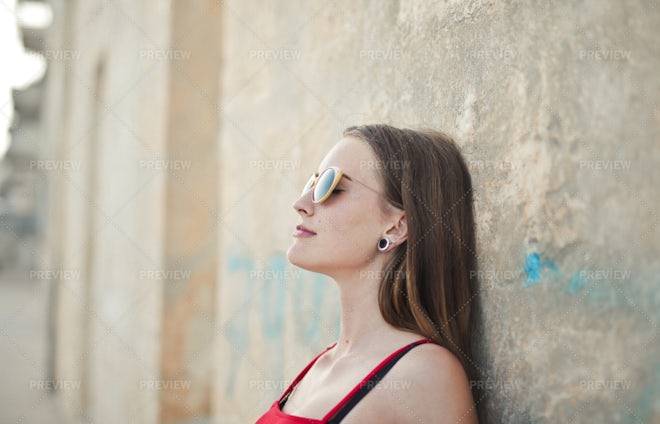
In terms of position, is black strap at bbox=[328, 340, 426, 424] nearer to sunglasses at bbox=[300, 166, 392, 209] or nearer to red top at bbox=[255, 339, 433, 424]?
red top at bbox=[255, 339, 433, 424]

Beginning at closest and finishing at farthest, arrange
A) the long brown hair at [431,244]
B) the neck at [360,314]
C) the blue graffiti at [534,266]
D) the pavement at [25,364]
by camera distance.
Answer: the blue graffiti at [534,266]
the long brown hair at [431,244]
the neck at [360,314]
the pavement at [25,364]

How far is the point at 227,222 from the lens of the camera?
170 inches

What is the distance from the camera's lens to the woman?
1728 mm

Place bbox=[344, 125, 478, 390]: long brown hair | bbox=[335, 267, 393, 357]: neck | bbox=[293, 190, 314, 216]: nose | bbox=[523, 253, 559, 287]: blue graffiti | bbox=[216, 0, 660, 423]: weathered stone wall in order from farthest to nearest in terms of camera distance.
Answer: bbox=[293, 190, 314, 216]: nose
bbox=[335, 267, 393, 357]: neck
bbox=[344, 125, 478, 390]: long brown hair
bbox=[523, 253, 559, 287]: blue graffiti
bbox=[216, 0, 660, 423]: weathered stone wall

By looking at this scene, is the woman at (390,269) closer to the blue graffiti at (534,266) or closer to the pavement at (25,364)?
the blue graffiti at (534,266)

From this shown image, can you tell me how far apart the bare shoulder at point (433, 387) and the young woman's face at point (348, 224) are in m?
0.39

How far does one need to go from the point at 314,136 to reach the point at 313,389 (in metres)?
1.42

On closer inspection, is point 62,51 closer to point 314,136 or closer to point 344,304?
point 314,136

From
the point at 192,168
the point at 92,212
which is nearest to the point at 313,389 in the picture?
the point at 192,168

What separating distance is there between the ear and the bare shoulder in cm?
36

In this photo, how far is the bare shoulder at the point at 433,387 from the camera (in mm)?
1663

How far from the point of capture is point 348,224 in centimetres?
205

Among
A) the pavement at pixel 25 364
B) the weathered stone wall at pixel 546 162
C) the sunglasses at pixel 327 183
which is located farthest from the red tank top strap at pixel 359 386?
the pavement at pixel 25 364

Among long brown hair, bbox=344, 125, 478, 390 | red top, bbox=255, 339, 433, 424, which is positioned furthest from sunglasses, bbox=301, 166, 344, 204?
red top, bbox=255, 339, 433, 424
